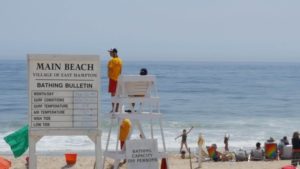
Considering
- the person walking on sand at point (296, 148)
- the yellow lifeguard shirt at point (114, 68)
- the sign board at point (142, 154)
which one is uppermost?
the yellow lifeguard shirt at point (114, 68)

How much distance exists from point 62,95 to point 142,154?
177cm

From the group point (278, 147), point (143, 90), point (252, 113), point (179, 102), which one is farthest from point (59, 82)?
point (179, 102)

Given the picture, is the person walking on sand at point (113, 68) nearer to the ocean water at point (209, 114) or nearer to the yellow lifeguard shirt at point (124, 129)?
the yellow lifeguard shirt at point (124, 129)

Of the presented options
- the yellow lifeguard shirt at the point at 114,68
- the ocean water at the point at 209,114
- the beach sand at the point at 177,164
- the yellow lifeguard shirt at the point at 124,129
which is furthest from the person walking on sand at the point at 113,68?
the ocean water at the point at 209,114

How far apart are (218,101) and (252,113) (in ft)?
29.5

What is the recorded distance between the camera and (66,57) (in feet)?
39.1

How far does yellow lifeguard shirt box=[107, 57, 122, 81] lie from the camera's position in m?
13.7

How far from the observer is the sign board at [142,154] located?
12.5 metres

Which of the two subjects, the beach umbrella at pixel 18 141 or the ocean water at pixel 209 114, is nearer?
the beach umbrella at pixel 18 141

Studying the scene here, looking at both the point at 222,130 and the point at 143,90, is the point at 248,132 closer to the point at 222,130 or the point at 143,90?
the point at 222,130

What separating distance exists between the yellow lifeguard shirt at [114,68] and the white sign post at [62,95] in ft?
5.54

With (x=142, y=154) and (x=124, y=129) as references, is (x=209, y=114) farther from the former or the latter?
(x=142, y=154)

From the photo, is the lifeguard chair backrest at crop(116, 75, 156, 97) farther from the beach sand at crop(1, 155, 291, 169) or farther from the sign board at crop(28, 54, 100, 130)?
the beach sand at crop(1, 155, 291, 169)

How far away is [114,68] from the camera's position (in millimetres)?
13781
